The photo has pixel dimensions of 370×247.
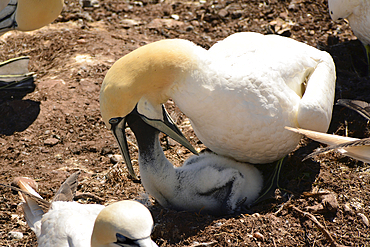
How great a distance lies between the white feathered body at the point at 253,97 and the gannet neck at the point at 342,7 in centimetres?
161

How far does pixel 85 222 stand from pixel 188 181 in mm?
977

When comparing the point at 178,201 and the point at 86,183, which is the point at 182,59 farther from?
the point at 86,183

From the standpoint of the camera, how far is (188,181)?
3801 mm

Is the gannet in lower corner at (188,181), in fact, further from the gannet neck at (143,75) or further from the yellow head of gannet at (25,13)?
the yellow head of gannet at (25,13)

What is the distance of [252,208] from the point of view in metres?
3.86

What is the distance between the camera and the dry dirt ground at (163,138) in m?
3.56

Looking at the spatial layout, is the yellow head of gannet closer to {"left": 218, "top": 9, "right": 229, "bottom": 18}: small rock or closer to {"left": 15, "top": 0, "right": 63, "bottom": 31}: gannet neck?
{"left": 15, "top": 0, "right": 63, "bottom": 31}: gannet neck

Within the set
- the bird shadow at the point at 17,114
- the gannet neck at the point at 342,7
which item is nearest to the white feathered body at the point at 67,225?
the bird shadow at the point at 17,114

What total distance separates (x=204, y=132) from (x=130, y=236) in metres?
1.36

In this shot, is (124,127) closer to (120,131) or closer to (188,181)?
(120,131)

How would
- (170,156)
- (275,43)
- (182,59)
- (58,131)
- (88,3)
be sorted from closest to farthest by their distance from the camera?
1. (182,59)
2. (275,43)
3. (170,156)
4. (58,131)
5. (88,3)

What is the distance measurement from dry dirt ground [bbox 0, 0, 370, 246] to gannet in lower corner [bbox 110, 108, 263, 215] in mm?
137

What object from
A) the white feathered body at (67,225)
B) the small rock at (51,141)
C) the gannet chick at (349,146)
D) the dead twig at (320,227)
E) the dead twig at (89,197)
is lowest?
the small rock at (51,141)

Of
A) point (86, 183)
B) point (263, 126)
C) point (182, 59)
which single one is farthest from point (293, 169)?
point (86, 183)
